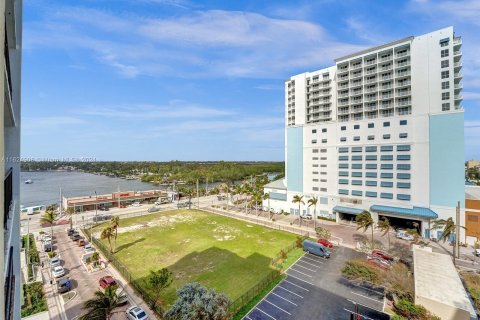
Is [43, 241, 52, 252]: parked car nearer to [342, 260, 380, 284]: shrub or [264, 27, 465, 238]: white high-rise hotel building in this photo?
[342, 260, 380, 284]: shrub

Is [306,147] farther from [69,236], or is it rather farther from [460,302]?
[69,236]

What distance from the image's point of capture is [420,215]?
41.4 meters

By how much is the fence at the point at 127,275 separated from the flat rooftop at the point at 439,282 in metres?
22.0

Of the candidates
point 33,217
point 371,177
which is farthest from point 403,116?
point 33,217

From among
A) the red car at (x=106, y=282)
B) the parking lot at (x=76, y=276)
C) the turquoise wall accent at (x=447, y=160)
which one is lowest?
the parking lot at (x=76, y=276)

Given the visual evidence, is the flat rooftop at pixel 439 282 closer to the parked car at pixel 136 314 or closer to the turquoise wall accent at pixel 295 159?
the parked car at pixel 136 314

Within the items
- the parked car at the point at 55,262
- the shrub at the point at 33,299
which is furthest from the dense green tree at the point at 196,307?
the parked car at the point at 55,262

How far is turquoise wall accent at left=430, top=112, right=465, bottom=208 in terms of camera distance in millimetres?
39781

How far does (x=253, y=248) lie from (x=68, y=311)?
22773mm

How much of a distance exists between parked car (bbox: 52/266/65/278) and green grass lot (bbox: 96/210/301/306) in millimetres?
6288

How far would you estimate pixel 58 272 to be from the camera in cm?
2809

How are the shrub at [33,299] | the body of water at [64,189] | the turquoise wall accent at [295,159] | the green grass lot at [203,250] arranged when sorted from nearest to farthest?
the shrub at [33,299], the green grass lot at [203,250], the turquoise wall accent at [295,159], the body of water at [64,189]

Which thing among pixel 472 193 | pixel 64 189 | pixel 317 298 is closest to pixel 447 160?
pixel 472 193

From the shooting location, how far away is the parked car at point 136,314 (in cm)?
2057
